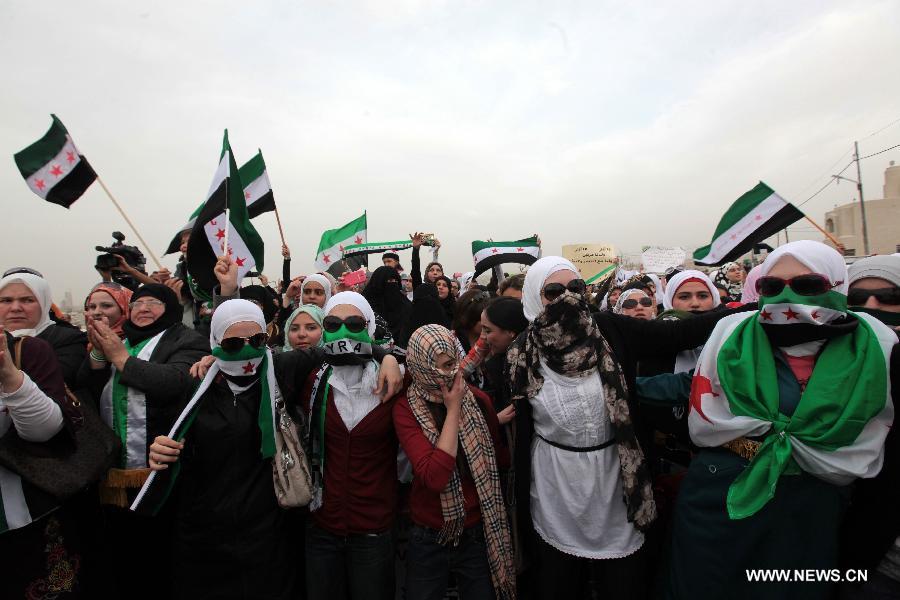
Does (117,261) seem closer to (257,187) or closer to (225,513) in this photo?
(257,187)

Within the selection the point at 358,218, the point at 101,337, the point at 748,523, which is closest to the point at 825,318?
the point at 748,523

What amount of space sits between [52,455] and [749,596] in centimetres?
327

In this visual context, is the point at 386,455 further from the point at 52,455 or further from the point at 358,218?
the point at 358,218

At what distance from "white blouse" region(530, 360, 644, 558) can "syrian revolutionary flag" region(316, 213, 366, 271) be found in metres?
8.34

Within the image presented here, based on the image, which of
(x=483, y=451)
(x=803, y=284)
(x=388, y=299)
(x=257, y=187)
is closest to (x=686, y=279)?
(x=803, y=284)

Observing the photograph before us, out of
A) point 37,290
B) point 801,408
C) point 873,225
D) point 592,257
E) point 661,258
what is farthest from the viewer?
point 873,225

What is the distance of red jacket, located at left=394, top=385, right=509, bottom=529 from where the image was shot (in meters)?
2.07

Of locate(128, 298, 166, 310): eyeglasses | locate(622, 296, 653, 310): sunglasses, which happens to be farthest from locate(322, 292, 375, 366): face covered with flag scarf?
locate(622, 296, 653, 310): sunglasses

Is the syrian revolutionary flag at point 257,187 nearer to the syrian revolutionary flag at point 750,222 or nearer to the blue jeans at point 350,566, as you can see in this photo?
the blue jeans at point 350,566

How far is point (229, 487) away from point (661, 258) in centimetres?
1037

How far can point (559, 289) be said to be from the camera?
2.40 m

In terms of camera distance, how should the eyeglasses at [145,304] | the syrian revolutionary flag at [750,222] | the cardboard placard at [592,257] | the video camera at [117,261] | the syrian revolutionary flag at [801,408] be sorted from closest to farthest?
the syrian revolutionary flag at [801,408] → the eyeglasses at [145,304] → the video camera at [117,261] → the syrian revolutionary flag at [750,222] → the cardboard placard at [592,257]

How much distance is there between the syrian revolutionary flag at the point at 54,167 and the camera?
5.69 meters

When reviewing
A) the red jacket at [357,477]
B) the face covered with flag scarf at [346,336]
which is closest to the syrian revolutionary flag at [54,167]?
the face covered with flag scarf at [346,336]
